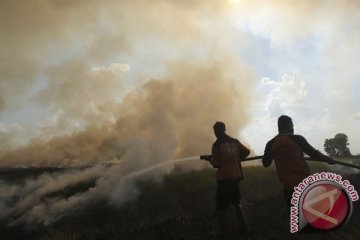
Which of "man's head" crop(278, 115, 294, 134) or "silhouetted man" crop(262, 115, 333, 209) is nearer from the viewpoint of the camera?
"silhouetted man" crop(262, 115, 333, 209)

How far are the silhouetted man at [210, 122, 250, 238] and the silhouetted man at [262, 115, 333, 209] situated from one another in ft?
4.54

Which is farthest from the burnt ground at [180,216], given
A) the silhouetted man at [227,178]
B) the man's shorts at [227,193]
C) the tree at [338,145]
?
the tree at [338,145]

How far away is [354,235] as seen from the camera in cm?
931

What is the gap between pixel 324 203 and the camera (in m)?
6.28

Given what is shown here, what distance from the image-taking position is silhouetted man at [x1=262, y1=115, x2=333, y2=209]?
7.17m

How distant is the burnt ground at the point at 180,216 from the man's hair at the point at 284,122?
2.77 m

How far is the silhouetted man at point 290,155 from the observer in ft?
23.5

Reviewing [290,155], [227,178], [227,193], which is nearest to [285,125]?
[290,155]

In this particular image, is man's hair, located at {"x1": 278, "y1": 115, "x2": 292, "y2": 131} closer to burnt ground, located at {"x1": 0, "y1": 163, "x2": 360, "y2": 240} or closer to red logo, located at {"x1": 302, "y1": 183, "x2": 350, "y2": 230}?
red logo, located at {"x1": 302, "y1": 183, "x2": 350, "y2": 230}

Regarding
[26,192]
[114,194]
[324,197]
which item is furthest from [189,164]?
[324,197]

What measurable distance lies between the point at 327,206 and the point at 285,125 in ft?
6.34

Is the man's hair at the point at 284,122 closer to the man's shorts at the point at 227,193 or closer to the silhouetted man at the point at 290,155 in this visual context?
the silhouetted man at the point at 290,155

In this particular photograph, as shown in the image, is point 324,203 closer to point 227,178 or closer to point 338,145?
point 227,178

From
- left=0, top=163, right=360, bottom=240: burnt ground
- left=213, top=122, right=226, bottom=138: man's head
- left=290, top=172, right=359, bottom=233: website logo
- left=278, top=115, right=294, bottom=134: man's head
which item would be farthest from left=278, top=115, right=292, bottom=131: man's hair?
left=0, top=163, right=360, bottom=240: burnt ground
